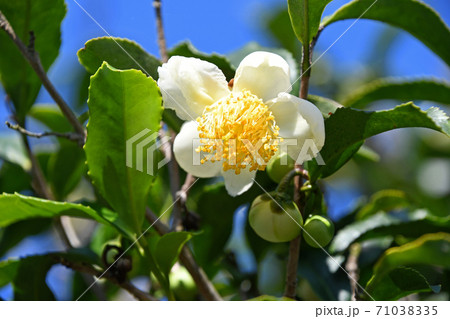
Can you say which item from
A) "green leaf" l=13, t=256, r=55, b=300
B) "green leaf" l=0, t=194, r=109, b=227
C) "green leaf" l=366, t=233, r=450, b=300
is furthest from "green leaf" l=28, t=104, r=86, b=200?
"green leaf" l=366, t=233, r=450, b=300

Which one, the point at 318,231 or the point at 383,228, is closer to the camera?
the point at 318,231

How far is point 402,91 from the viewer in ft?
4.74

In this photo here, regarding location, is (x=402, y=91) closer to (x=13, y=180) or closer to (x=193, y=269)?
(x=193, y=269)

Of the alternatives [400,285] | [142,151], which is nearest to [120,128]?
[142,151]

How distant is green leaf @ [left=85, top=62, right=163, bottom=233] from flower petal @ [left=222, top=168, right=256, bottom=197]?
0.15 m

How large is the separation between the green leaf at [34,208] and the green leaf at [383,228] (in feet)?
1.74

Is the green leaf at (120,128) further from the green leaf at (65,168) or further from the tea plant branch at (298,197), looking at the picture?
the green leaf at (65,168)

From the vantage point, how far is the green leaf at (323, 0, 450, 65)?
1144 mm

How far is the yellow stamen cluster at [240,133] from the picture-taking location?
3.51 ft

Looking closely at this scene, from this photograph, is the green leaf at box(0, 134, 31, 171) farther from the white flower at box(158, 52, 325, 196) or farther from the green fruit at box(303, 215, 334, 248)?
the green fruit at box(303, 215, 334, 248)

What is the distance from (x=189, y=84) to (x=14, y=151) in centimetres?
70
